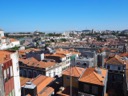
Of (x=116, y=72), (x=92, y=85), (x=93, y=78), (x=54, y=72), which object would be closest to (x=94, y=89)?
(x=92, y=85)

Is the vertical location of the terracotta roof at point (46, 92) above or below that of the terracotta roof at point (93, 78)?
below

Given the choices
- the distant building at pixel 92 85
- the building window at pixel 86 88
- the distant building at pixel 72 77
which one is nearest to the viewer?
the distant building at pixel 92 85

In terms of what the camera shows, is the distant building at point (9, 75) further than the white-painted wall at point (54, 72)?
No

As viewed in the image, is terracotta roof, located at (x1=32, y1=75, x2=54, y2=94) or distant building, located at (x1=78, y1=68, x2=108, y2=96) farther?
terracotta roof, located at (x1=32, y1=75, x2=54, y2=94)

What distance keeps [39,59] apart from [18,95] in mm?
33926

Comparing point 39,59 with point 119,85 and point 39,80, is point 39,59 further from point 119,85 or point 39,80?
point 119,85

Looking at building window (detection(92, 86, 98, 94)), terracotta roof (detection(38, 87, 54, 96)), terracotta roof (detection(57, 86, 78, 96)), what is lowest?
terracotta roof (detection(57, 86, 78, 96))

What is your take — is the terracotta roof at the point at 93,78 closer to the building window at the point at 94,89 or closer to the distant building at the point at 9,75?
the building window at the point at 94,89

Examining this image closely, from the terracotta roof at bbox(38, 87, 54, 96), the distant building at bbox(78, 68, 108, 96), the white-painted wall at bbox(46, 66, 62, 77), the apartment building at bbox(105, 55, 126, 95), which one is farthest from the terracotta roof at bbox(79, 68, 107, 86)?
the white-painted wall at bbox(46, 66, 62, 77)

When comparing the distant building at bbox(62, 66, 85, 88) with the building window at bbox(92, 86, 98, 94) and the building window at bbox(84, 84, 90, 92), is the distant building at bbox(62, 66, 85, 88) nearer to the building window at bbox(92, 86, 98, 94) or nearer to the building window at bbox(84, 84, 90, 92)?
the building window at bbox(84, 84, 90, 92)

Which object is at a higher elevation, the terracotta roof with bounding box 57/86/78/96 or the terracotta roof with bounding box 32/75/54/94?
the terracotta roof with bounding box 32/75/54/94

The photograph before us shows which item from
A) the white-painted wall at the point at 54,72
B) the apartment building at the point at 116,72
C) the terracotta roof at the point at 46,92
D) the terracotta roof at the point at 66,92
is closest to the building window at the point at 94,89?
the terracotta roof at the point at 66,92

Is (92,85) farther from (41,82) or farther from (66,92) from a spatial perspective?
(41,82)

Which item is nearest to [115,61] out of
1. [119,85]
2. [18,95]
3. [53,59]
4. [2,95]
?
[119,85]
